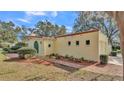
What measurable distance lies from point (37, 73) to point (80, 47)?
916mm

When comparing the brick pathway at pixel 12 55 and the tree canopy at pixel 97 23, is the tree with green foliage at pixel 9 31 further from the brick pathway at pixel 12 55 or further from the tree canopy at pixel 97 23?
the tree canopy at pixel 97 23

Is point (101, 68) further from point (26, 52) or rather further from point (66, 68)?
point (26, 52)

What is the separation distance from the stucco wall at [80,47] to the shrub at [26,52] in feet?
1.46

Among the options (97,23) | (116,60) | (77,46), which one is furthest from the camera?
(77,46)

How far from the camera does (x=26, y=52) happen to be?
4.54 m

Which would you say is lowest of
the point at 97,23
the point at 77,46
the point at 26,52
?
the point at 26,52

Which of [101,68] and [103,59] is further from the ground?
[103,59]

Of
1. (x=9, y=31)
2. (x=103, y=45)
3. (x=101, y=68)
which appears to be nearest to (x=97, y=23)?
(x=103, y=45)
